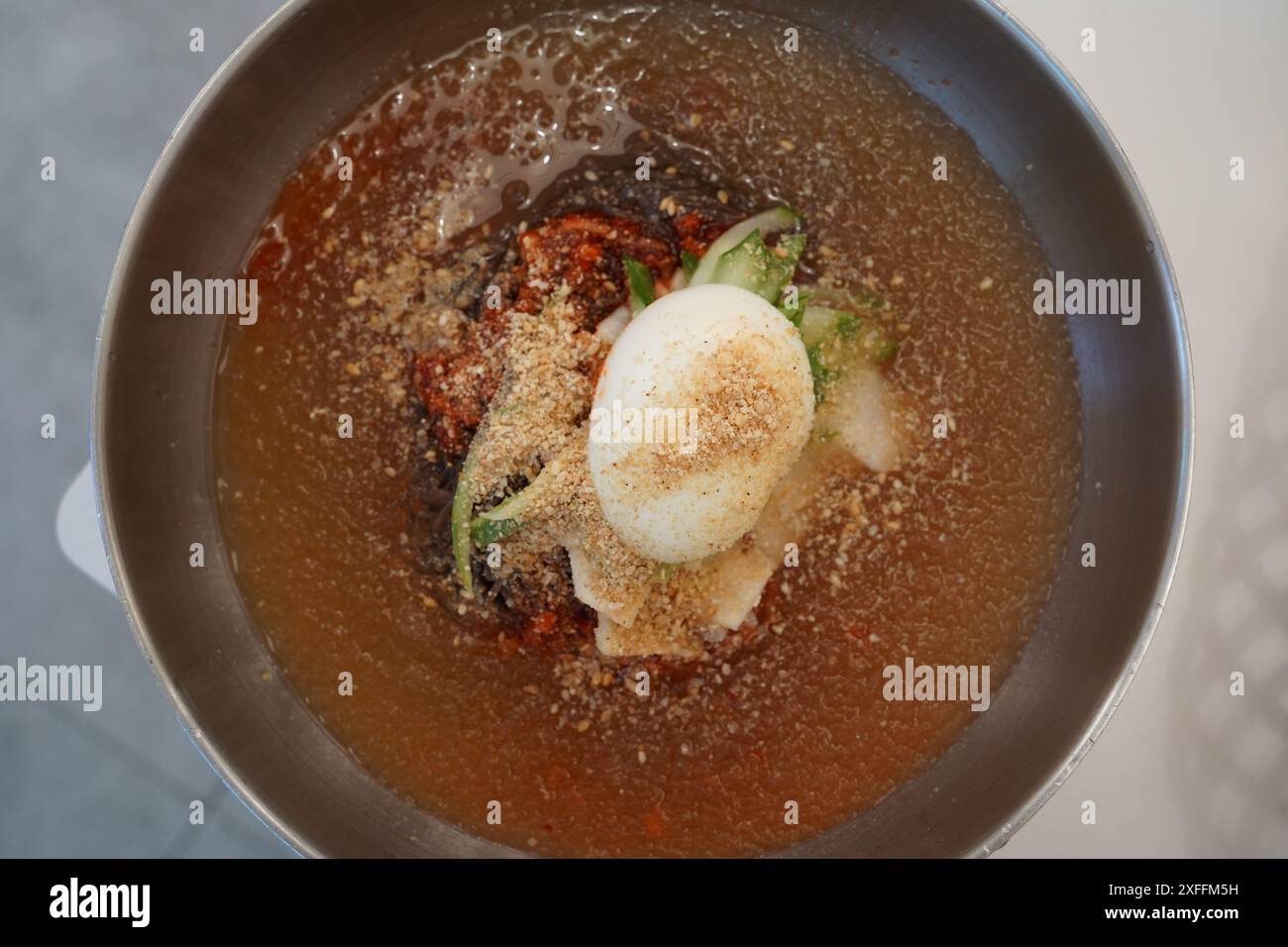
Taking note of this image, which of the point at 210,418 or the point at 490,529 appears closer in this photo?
the point at 490,529

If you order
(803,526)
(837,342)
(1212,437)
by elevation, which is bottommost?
(803,526)

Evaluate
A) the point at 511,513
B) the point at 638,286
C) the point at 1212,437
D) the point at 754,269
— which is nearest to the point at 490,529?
the point at 511,513

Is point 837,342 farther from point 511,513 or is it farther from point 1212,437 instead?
point 1212,437

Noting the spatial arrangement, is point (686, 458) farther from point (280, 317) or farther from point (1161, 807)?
point (1161, 807)

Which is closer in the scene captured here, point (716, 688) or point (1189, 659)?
point (716, 688)

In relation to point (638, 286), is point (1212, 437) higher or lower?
lower
